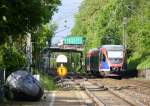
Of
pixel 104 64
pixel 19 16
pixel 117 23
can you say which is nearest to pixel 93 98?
pixel 19 16

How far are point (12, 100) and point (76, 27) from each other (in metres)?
121

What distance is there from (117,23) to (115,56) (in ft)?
134

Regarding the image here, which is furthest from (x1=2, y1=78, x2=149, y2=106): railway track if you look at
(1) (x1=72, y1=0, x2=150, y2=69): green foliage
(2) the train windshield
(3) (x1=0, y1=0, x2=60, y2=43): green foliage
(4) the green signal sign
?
(4) the green signal sign

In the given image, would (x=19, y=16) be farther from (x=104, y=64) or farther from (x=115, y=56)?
(x=104, y=64)

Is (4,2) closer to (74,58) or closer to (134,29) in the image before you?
(134,29)

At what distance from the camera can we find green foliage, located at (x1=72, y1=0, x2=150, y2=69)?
83.4m

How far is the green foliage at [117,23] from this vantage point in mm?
83387

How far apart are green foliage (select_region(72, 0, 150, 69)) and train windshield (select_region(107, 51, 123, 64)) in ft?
28.0

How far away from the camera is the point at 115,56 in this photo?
66.9m

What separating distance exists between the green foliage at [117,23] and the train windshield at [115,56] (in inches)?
336

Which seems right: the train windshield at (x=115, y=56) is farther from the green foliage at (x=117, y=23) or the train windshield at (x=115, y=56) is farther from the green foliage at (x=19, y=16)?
the green foliage at (x=19, y=16)

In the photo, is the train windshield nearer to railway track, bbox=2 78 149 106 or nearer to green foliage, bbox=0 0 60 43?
railway track, bbox=2 78 149 106

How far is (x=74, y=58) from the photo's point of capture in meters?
153

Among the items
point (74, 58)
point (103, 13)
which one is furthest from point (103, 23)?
point (74, 58)
